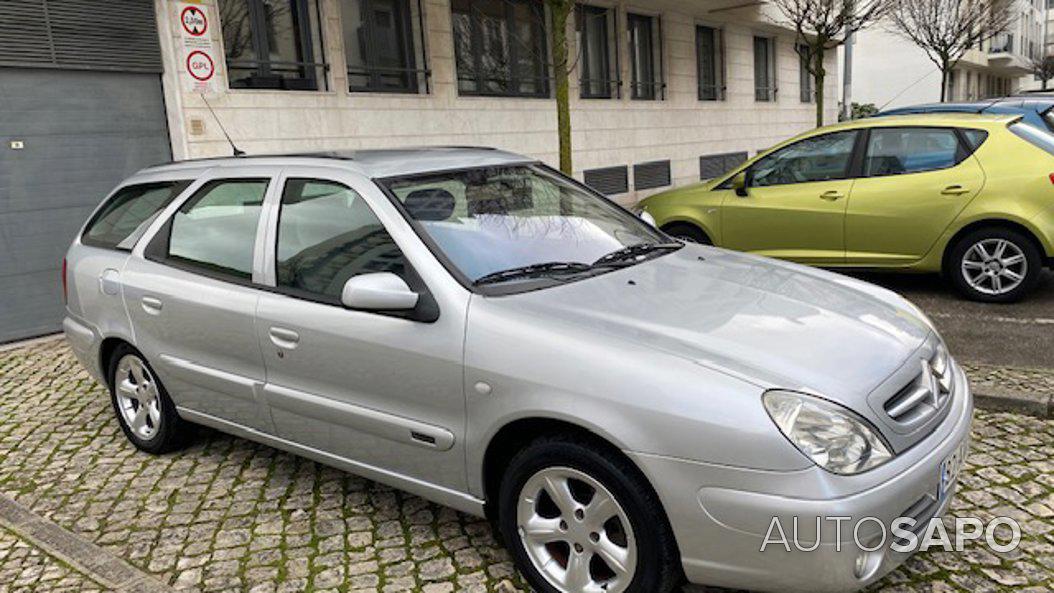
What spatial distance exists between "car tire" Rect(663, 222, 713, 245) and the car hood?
430 cm

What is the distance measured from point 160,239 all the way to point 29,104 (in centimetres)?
425

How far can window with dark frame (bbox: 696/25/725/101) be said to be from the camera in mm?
17266

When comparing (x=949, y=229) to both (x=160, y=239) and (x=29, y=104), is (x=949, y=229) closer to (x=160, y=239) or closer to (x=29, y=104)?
(x=160, y=239)

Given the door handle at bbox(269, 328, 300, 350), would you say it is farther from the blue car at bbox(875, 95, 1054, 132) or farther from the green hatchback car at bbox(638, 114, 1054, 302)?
the blue car at bbox(875, 95, 1054, 132)

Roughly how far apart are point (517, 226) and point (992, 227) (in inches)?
189

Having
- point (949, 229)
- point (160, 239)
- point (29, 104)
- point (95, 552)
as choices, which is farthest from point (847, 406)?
point (29, 104)

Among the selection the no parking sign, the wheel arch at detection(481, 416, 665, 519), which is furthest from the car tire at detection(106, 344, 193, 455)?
the no parking sign

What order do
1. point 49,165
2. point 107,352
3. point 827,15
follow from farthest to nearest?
point 827,15 < point 49,165 < point 107,352

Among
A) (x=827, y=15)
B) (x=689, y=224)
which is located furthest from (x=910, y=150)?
(x=827, y=15)

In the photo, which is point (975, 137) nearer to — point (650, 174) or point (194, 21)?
point (194, 21)

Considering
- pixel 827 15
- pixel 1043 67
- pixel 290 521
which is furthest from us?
pixel 1043 67

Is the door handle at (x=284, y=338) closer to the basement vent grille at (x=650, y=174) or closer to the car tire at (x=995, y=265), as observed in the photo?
the car tire at (x=995, y=265)

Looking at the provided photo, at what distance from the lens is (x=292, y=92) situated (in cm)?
923

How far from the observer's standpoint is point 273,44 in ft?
30.4
